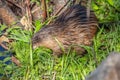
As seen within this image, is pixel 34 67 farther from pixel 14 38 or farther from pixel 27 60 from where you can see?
pixel 14 38

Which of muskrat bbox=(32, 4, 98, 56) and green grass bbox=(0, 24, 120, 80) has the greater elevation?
muskrat bbox=(32, 4, 98, 56)

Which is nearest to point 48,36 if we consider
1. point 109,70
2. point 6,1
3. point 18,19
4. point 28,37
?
point 28,37

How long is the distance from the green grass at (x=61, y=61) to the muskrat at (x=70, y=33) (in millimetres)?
80

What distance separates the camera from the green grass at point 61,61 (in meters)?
3.47

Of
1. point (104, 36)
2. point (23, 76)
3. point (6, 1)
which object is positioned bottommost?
point (23, 76)

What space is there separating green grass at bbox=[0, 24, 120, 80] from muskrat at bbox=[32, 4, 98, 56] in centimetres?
8

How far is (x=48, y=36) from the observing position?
3.91m

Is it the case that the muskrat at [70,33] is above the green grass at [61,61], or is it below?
above

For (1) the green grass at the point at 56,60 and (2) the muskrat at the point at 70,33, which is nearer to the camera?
(1) the green grass at the point at 56,60

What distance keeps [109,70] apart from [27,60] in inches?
107

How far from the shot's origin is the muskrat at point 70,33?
12.5 feet

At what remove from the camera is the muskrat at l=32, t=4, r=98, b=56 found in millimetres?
3824

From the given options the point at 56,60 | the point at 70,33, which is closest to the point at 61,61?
the point at 56,60

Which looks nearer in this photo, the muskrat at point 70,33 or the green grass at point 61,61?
the green grass at point 61,61
